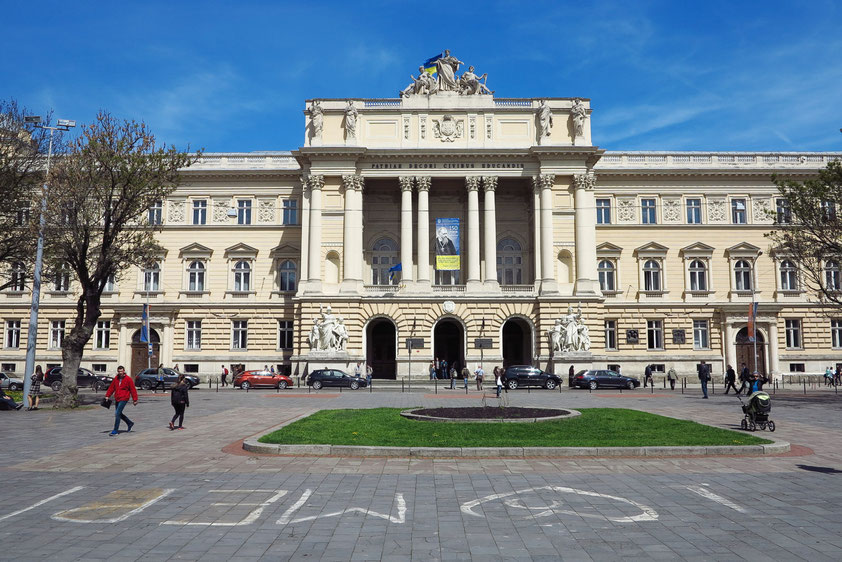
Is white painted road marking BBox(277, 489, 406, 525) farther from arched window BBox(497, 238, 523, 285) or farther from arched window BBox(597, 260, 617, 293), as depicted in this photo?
arched window BBox(597, 260, 617, 293)

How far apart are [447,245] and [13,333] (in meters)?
36.5

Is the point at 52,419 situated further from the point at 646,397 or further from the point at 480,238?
the point at 480,238

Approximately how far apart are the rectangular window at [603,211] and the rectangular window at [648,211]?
2.74 m

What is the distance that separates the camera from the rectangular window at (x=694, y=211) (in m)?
54.3

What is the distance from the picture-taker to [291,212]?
178 ft

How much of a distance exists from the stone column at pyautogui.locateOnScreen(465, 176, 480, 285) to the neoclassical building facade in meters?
0.16

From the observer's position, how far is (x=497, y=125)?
5131 centimetres

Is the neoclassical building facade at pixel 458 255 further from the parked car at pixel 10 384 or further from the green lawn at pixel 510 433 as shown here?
the green lawn at pixel 510 433

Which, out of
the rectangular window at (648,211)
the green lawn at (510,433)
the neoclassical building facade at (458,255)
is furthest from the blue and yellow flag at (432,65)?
the green lawn at (510,433)

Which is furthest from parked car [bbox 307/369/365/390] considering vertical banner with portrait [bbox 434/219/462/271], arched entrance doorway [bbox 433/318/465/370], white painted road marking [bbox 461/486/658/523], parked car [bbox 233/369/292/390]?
white painted road marking [bbox 461/486/658/523]

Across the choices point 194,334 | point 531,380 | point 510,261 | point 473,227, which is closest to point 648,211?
point 510,261

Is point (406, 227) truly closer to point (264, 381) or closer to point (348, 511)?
point (264, 381)

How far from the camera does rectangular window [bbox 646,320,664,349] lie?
5306 centimetres

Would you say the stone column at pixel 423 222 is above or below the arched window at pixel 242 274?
above
